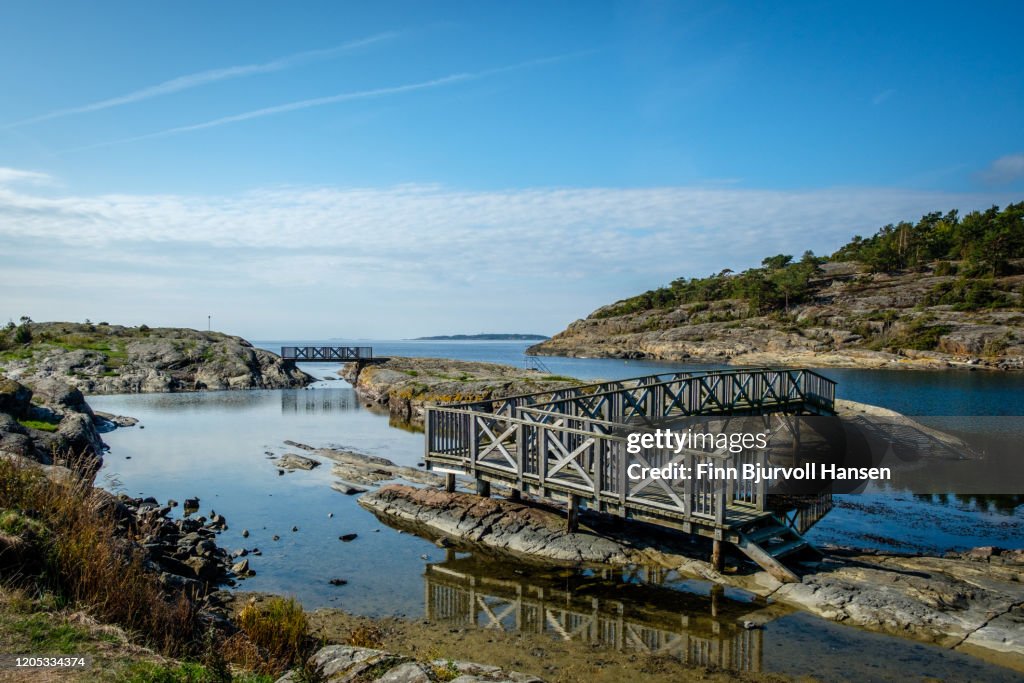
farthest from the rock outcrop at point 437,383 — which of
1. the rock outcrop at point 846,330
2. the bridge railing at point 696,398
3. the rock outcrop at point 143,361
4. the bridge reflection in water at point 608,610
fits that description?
the rock outcrop at point 846,330

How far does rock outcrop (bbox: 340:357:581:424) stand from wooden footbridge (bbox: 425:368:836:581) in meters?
14.9

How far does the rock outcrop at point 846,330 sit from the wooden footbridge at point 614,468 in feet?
212

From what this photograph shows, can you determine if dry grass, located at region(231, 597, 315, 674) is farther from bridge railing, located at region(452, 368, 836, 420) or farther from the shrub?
bridge railing, located at region(452, 368, 836, 420)

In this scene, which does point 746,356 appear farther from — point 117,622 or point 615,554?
point 117,622

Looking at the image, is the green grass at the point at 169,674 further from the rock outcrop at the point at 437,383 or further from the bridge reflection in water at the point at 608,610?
the rock outcrop at the point at 437,383

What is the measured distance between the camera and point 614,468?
592 inches

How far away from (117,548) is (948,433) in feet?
97.4

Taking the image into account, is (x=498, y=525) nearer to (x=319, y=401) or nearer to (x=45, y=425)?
(x=45, y=425)

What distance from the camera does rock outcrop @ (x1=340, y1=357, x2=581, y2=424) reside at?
37.8 metres

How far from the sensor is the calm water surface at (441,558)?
1029 centimetres

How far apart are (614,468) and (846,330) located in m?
82.8

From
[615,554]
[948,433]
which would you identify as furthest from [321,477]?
[948,433]

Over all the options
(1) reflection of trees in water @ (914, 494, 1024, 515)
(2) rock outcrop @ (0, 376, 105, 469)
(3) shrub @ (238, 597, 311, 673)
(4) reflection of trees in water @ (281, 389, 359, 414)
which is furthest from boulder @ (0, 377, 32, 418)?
(1) reflection of trees in water @ (914, 494, 1024, 515)

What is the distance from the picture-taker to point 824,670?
377 inches
